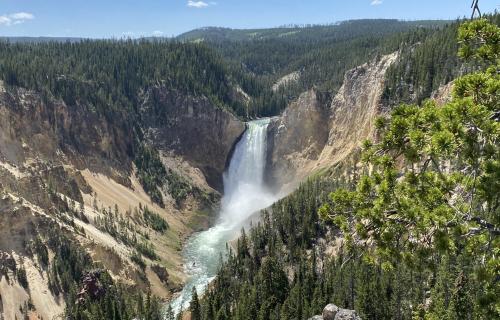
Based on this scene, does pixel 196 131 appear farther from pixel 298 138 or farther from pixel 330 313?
pixel 330 313

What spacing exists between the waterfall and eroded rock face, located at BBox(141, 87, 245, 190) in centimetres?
308

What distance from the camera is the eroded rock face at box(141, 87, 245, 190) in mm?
123125

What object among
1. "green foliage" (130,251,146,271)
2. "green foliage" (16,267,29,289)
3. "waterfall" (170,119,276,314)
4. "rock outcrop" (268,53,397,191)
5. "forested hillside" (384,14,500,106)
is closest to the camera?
"green foliage" (16,267,29,289)

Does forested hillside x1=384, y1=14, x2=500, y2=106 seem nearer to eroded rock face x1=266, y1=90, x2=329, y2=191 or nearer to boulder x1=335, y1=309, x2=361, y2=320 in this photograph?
eroded rock face x1=266, y1=90, x2=329, y2=191

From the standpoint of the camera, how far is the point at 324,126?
353ft

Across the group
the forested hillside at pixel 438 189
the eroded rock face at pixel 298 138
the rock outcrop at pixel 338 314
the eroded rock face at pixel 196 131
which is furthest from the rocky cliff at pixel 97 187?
the forested hillside at pixel 438 189

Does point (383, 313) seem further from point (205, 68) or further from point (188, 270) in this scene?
point (205, 68)

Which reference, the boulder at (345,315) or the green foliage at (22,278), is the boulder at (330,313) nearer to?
the boulder at (345,315)

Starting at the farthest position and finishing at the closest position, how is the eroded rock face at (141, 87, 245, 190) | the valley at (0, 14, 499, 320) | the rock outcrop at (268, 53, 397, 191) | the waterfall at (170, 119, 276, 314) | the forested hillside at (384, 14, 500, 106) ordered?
the eroded rock face at (141, 87, 245, 190) → the rock outcrop at (268, 53, 397, 191) → the waterfall at (170, 119, 276, 314) → the forested hillside at (384, 14, 500, 106) → the valley at (0, 14, 499, 320)

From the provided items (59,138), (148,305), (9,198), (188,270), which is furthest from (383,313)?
(59,138)

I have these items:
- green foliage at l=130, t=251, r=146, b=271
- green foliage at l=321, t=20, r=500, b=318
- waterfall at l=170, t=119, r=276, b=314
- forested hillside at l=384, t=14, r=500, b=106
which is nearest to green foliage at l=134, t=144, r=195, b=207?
waterfall at l=170, t=119, r=276, b=314

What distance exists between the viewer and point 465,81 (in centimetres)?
1185

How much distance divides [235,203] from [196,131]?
2217 centimetres

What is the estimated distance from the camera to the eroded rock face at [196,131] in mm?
123125
